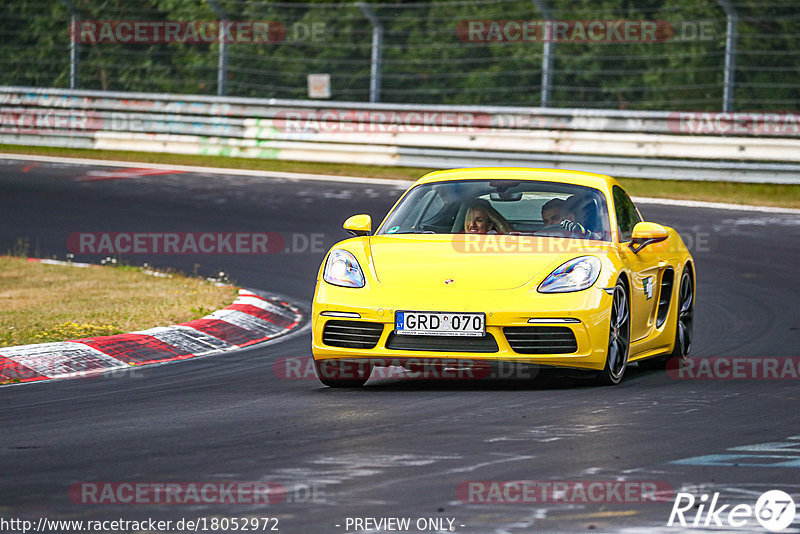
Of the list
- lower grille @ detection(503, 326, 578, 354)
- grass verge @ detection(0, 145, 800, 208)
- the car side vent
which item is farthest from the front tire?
grass verge @ detection(0, 145, 800, 208)

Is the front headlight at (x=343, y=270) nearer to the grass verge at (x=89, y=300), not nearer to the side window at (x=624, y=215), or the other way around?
the side window at (x=624, y=215)

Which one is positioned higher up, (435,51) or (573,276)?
(435,51)

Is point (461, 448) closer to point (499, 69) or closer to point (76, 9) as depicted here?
point (499, 69)

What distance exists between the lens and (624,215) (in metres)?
8.73

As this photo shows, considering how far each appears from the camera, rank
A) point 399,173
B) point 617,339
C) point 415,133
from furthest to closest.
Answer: point 399,173 → point 415,133 → point 617,339

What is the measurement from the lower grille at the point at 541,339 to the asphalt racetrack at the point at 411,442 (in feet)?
0.81

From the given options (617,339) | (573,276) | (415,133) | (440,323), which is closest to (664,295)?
(617,339)

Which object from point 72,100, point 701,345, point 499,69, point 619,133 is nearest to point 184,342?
point 701,345

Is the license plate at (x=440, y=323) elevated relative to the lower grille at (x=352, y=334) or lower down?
elevated

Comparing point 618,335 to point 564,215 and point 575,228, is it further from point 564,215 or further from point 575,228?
point 564,215

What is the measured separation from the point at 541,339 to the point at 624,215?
1740 mm

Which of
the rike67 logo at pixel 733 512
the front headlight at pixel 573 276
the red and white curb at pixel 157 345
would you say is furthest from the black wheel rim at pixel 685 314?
the rike67 logo at pixel 733 512

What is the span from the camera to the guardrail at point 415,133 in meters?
18.8

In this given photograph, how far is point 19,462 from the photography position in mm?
5457
